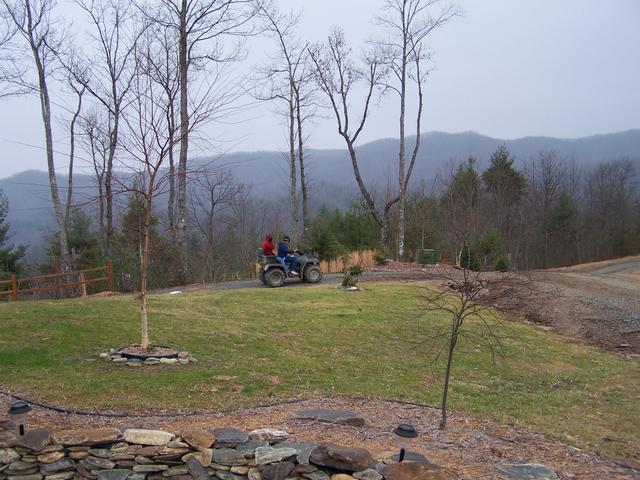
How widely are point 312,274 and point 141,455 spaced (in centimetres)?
1124

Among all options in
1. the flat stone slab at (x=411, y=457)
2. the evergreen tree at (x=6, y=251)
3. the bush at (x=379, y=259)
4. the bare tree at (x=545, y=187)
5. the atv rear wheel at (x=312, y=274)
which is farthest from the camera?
the bare tree at (x=545, y=187)

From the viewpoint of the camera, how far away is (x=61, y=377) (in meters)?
6.20

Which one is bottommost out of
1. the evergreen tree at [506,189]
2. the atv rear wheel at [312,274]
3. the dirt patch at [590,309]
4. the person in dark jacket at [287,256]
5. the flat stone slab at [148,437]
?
the dirt patch at [590,309]

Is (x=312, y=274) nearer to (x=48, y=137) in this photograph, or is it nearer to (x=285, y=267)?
(x=285, y=267)

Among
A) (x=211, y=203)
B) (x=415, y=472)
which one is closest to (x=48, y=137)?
(x=211, y=203)

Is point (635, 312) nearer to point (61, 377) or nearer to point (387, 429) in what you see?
point (387, 429)

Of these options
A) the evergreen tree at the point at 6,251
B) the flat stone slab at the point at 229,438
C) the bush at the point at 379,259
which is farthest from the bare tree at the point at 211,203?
the flat stone slab at the point at 229,438

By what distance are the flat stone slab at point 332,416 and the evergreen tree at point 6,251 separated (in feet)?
63.4

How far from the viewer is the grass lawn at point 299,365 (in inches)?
236

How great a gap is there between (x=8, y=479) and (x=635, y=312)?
14.8 m

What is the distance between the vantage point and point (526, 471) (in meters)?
4.05

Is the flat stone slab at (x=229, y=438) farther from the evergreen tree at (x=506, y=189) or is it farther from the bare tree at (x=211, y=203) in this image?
the evergreen tree at (x=506, y=189)

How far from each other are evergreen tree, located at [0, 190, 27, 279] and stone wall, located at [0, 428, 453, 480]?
1883cm

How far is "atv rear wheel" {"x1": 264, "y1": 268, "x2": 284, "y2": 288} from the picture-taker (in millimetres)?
14430
